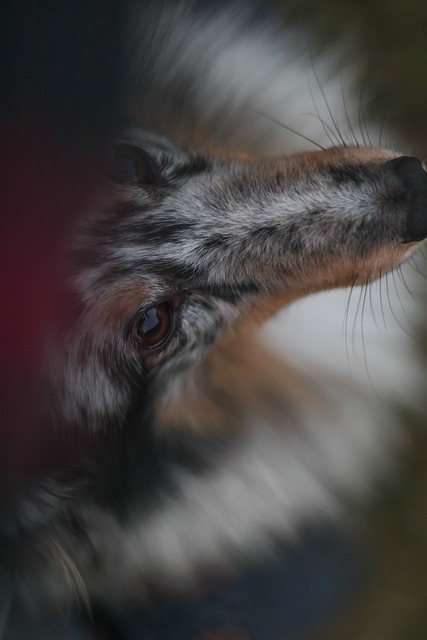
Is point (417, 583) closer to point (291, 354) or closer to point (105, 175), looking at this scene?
point (291, 354)

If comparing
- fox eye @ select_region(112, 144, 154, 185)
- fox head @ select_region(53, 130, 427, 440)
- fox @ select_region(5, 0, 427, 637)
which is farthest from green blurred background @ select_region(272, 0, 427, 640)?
fox eye @ select_region(112, 144, 154, 185)

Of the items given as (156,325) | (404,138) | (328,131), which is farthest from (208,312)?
(404,138)

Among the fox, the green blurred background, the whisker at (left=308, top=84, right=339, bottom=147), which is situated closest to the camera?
the fox

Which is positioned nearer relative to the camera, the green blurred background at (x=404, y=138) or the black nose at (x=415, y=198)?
the black nose at (x=415, y=198)

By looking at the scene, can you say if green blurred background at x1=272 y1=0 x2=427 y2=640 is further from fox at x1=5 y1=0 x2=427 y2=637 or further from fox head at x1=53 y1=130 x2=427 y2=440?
fox head at x1=53 y1=130 x2=427 y2=440

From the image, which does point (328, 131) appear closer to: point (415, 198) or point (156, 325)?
point (415, 198)

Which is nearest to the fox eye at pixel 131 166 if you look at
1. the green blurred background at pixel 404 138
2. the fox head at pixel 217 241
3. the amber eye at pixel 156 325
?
the fox head at pixel 217 241

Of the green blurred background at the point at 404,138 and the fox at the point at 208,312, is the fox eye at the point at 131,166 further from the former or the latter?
the green blurred background at the point at 404,138
